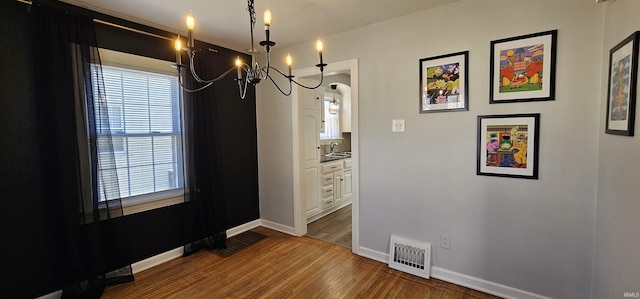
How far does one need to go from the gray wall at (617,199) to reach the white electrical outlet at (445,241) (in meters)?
0.91

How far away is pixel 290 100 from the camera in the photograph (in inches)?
136

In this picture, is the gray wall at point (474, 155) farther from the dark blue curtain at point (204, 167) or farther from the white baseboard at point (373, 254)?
the dark blue curtain at point (204, 167)

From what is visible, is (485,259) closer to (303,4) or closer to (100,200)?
(303,4)

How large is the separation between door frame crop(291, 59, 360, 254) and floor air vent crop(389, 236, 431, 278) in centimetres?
42

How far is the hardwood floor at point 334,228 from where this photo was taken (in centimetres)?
341

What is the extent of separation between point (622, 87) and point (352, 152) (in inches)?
77.3

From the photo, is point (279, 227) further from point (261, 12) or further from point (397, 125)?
point (261, 12)

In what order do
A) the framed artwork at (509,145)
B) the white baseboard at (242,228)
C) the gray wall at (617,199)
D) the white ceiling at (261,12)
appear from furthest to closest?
the white baseboard at (242,228) < the white ceiling at (261,12) < the framed artwork at (509,145) < the gray wall at (617,199)

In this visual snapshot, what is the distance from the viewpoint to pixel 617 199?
1.50m

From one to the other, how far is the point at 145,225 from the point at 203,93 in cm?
146

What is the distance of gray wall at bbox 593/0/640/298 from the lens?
4.21 ft

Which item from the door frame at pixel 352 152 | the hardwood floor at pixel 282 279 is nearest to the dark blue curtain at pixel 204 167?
the hardwood floor at pixel 282 279

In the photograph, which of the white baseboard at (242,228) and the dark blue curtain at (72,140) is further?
the white baseboard at (242,228)

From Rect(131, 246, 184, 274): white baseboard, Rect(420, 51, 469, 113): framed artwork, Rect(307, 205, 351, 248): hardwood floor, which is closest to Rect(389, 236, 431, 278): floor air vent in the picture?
Rect(307, 205, 351, 248): hardwood floor
